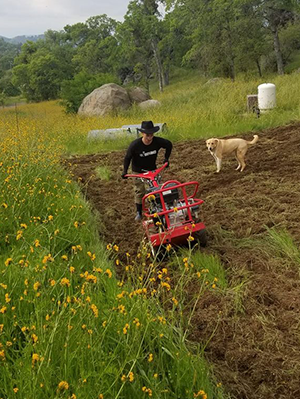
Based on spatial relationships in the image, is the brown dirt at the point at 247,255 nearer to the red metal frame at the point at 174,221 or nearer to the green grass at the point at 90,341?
the green grass at the point at 90,341

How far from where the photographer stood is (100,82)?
23734 mm

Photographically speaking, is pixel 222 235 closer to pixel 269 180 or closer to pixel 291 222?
pixel 291 222

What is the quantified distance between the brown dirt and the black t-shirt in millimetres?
672

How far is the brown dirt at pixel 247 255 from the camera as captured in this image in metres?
2.74

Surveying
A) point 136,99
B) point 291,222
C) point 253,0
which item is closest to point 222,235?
point 291,222

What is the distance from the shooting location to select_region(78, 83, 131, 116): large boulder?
19.3 m

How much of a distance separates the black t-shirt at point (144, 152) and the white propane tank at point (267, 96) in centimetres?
888

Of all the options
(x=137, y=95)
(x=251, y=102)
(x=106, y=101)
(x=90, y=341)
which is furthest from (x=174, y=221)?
(x=137, y=95)

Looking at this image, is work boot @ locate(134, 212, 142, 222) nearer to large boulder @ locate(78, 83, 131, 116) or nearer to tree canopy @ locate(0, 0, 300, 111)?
large boulder @ locate(78, 83, 131, 116)

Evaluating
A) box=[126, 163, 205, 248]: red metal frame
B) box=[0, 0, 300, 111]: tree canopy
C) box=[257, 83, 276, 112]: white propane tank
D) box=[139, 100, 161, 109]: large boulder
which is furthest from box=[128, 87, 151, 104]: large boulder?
box=[126, 163, 205, 248]: red metal frame

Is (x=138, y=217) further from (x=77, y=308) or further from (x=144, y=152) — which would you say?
(x=77, y=308)

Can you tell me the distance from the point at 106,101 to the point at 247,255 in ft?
54.5

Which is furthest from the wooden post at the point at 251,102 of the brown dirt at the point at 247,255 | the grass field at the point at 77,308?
the brown dirt at the point at 247,255

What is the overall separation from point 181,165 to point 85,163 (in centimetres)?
300
